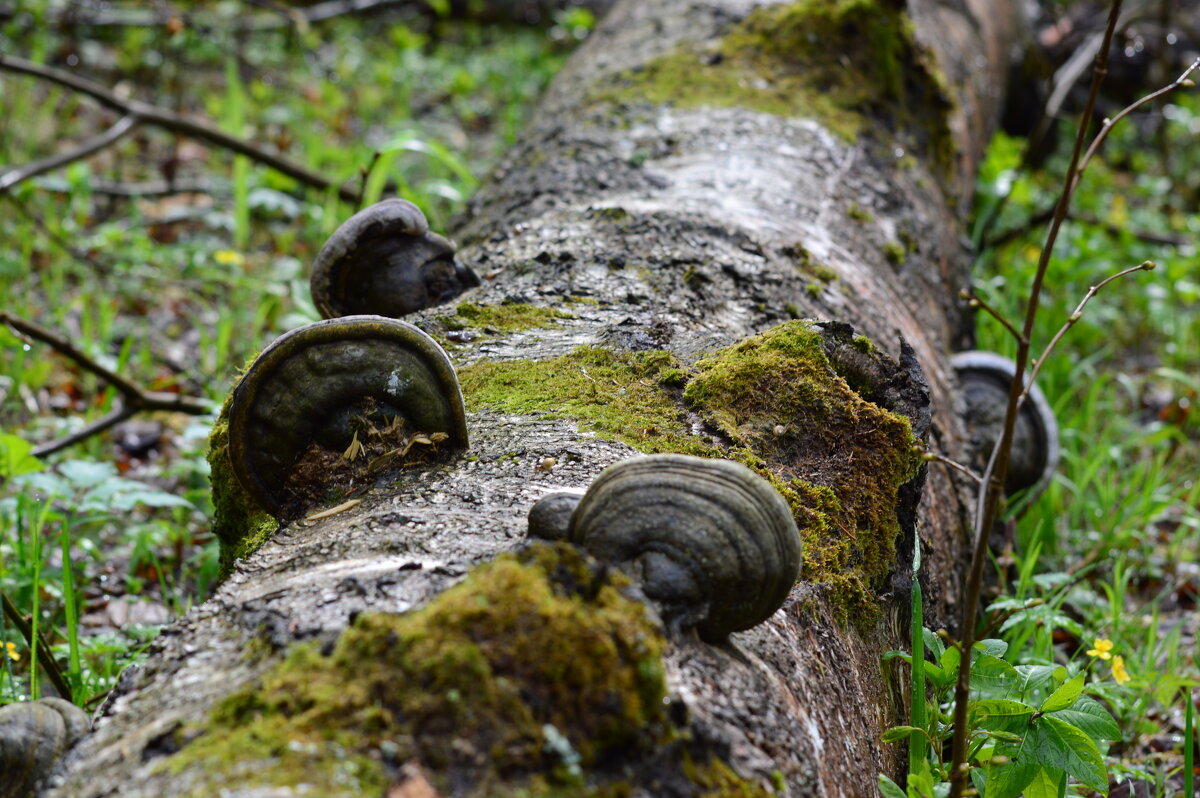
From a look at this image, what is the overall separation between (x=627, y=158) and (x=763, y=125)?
0.64 metres

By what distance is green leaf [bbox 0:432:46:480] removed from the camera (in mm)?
2756

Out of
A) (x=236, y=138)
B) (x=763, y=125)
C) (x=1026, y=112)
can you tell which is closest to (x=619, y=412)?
(x=763, y=125)

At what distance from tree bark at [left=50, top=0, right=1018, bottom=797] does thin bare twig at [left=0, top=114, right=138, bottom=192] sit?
7.69 ft

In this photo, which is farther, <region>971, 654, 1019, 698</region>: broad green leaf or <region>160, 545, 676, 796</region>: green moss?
<region>971, 654, 1019, 698</region>: broad green leaf

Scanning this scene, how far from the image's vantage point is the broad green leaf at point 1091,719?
6.09 feet

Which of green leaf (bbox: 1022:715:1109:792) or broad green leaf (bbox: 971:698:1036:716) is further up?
broad green leaf (bbox: 971:698:1036:716)

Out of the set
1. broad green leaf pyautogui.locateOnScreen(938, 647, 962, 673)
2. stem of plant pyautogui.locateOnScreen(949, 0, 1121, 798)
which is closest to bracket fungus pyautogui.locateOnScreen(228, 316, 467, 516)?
stem of plant pyautogui.locateOnScreen(949, 0, 1121, 798)

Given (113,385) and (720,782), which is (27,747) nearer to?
(720,782)

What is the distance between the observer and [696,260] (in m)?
2.81

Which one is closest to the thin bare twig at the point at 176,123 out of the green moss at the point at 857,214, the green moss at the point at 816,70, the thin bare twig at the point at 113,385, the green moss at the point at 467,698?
the thin bare twig at the point at 113,385

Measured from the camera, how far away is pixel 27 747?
4.29 ft

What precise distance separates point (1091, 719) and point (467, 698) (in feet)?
4.47

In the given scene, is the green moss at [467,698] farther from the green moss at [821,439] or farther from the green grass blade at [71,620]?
the green grass blade at [71,620]

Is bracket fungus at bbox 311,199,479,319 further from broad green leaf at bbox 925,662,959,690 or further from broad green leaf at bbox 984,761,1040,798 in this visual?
broad green leaf at bbox 984,761,1040,798
